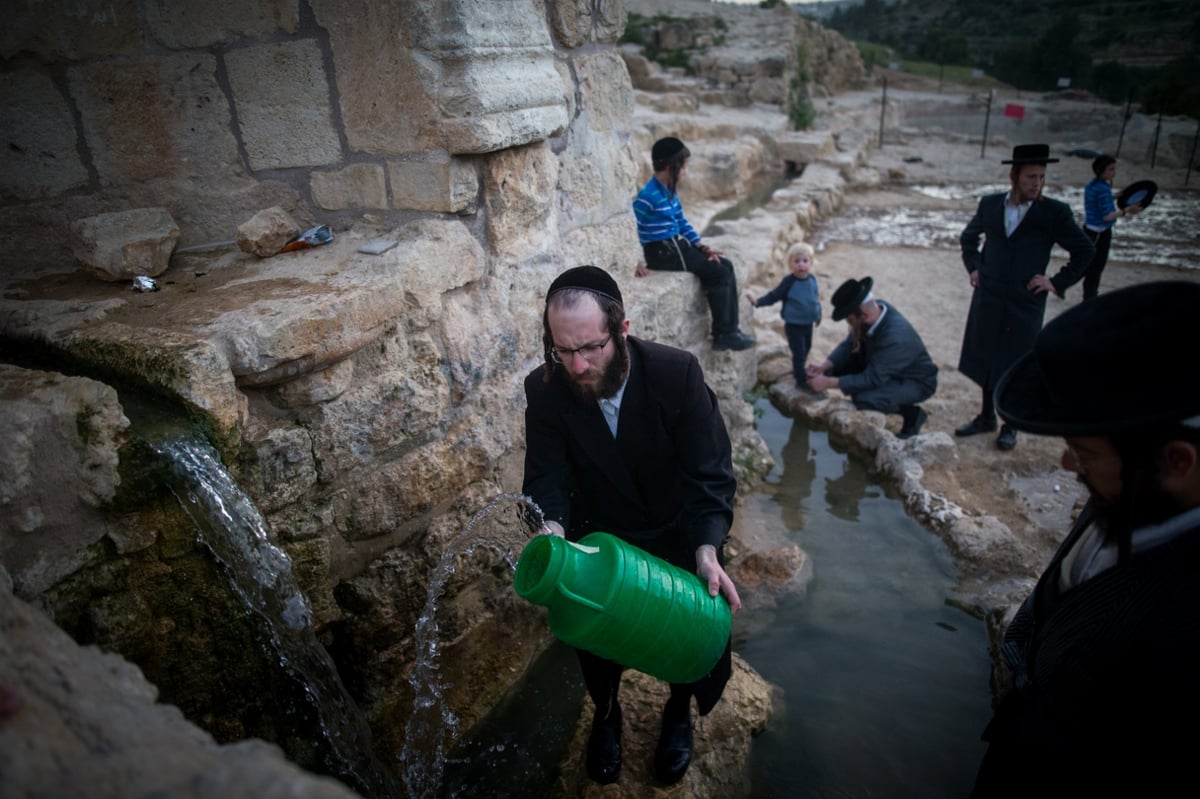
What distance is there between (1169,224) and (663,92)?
31.2 feet

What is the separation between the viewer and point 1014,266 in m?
4.62

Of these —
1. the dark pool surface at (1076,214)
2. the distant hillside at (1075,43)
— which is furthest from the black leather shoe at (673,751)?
the distant hillside at (1075,43)

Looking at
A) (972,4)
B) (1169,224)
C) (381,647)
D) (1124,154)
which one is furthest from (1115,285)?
(972,4)

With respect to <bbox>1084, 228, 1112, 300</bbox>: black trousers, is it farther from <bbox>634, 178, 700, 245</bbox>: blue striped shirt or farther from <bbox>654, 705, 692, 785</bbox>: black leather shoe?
<bbox>654, 705, 692, 785</bbox>: black leather shoe

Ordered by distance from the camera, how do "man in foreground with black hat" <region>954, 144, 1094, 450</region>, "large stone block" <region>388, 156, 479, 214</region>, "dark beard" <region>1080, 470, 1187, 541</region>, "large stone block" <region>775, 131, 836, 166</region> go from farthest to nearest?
1. "large stone block" <region>775, 131, 836, 166</region>
2. "man in foreground with black hat" <region>954, 144, 1094, 450</region>
3. "large stone block" <region>388, 156, 479, 214</region>
4. "dark beard" <region>1080, 470, 1187, 541</region>

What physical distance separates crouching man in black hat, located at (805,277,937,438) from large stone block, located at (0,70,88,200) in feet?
14.3

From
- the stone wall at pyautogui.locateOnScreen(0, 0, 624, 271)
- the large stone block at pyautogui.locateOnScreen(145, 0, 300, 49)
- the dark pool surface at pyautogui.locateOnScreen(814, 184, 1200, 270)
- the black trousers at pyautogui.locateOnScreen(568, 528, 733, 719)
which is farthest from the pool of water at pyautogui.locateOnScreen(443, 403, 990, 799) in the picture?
the dark pool surface at pyautogui.locateOnScreen(814, 184, 1200, 270)

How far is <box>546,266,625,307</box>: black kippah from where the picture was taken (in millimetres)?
2115

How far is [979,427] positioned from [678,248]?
248 centimetres

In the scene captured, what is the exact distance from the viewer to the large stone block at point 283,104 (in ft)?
8.89

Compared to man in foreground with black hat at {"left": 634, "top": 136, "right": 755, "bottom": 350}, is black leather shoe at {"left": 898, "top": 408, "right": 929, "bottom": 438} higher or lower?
lower

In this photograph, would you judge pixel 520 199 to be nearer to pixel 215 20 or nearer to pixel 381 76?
pixel 381 76

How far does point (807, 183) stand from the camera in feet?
40.1

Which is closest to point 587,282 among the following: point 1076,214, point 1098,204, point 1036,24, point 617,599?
point 617,599
